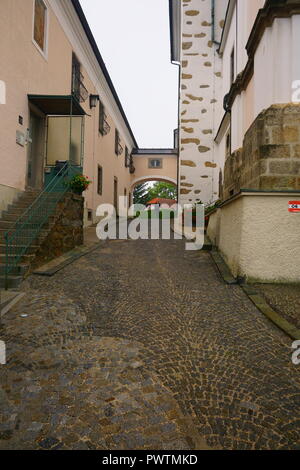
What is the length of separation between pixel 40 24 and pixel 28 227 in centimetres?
648

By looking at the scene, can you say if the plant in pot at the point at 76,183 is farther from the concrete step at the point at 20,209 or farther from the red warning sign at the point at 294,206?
the red warning sign at the point at 294,206

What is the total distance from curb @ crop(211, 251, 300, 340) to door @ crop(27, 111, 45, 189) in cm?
630

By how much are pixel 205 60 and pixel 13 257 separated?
569 inches

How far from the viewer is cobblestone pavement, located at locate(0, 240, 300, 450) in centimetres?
179

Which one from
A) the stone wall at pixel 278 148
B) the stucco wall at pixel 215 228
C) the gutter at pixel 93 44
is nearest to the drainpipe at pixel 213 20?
the gutter at pixel 93 44

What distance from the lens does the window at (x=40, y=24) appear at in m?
7.82

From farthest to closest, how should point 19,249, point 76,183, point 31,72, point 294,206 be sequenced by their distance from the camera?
1. point 31,72
2. point 76,183
3. point 19,249
4. point 294,206

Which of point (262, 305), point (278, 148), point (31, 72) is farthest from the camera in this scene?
point (31, 72)

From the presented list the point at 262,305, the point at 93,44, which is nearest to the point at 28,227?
the point at 262,305

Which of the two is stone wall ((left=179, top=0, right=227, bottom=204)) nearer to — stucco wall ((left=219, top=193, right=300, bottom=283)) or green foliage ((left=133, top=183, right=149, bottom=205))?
stucco wall ((left=219, top=193, right=300, bottom=283))

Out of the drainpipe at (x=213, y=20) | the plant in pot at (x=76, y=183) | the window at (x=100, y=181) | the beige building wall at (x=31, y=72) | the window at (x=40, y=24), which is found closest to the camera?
the beige building wall at (x=31, y=72)

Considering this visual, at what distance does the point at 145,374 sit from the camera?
2404mm

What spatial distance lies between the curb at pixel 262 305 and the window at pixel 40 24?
823cm

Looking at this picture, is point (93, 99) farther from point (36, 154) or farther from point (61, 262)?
point (61, 262)
